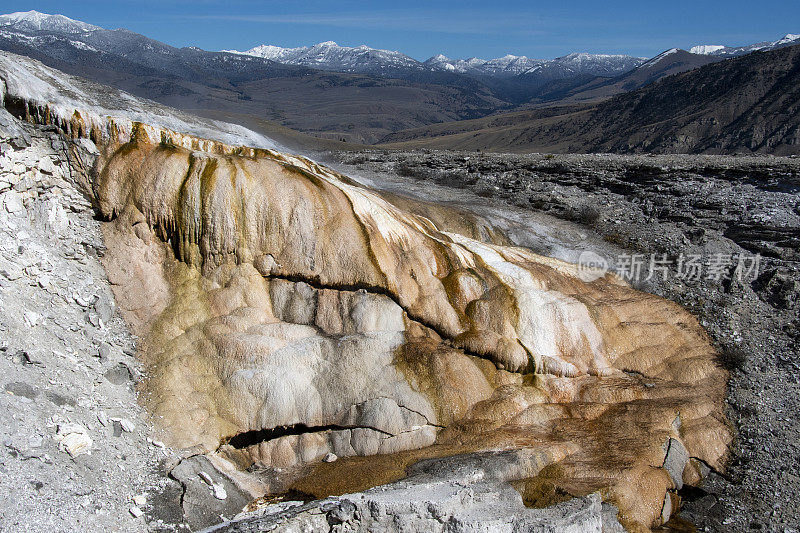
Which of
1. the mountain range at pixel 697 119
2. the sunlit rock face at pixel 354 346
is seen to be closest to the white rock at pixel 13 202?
the sunlit rock face at pixel 354 346

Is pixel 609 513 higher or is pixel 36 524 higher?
pixel 36 524

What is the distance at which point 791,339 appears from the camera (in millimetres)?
17922

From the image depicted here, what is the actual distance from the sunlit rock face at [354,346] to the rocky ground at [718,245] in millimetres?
1050

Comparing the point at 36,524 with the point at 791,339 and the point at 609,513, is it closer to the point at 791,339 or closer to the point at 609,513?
the point at 609,513

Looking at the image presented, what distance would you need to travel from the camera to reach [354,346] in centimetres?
1348

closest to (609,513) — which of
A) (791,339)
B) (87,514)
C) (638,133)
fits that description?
(87,514)

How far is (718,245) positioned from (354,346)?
18326 millimetres

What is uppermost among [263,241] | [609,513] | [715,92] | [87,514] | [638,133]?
[715,92]

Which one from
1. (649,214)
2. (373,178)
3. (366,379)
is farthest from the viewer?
(373,178)

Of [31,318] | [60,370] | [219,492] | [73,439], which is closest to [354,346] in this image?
[219,492]

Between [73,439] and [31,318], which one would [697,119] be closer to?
[31,318]

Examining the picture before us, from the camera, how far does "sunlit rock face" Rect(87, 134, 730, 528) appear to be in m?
12.4

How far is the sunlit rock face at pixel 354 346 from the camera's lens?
12430 millimetres

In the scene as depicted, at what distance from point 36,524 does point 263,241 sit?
8.05 meters
